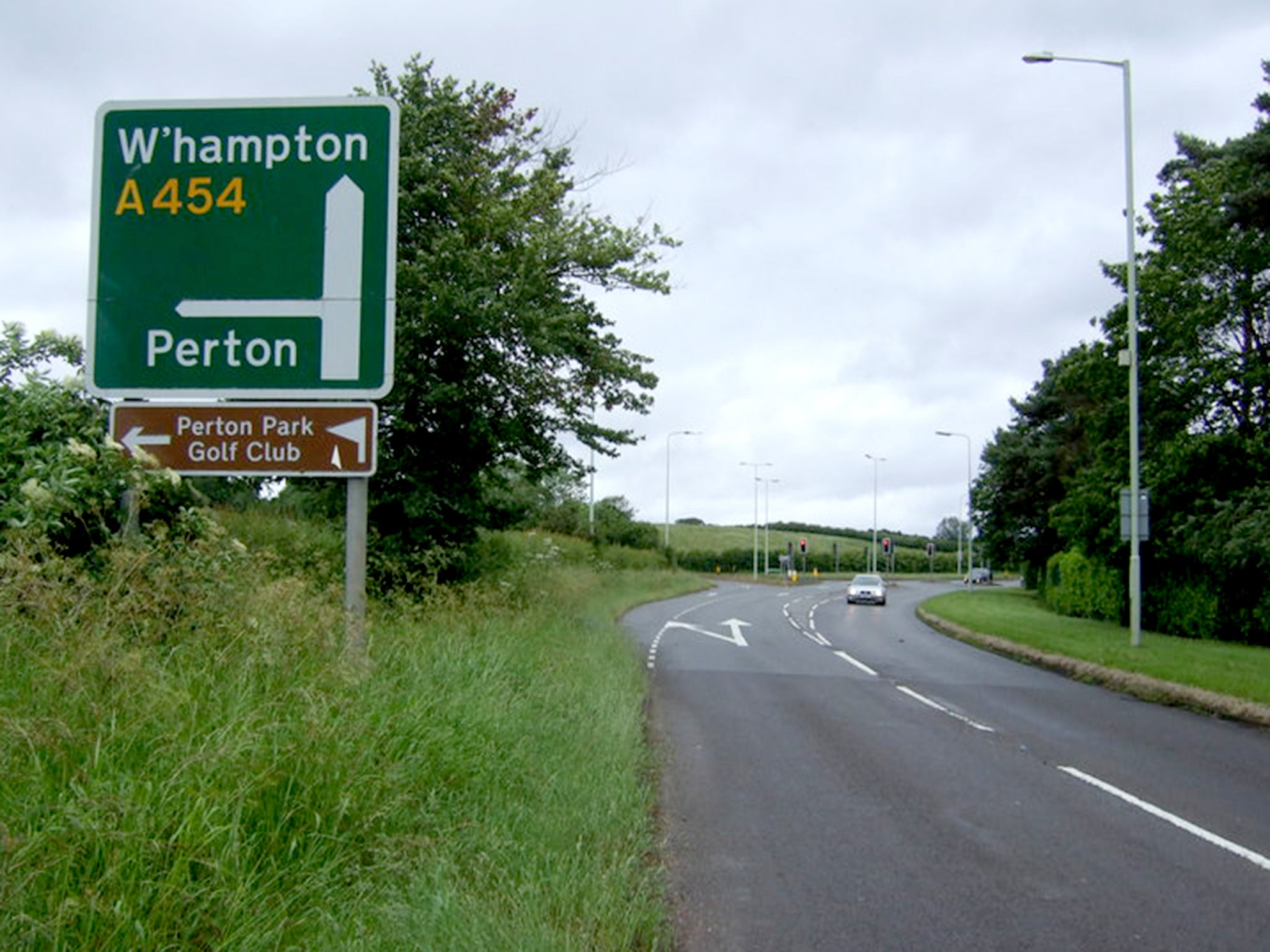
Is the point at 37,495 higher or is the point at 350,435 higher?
the point at 350,435

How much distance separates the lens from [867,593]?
174ft

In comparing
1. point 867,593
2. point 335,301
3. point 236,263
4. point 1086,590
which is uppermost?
point 236,263

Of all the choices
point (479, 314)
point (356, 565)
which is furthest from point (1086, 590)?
point (356, 565)

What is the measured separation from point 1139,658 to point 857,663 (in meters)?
5.09

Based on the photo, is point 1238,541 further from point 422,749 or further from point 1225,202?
point 422,749

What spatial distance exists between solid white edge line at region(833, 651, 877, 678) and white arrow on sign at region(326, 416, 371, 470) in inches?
570

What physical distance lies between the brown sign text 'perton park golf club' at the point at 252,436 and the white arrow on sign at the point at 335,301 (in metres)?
0.36

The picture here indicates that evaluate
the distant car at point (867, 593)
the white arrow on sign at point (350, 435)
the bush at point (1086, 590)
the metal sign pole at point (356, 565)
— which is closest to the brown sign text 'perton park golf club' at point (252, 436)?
the white arrow on sign at point (350, 435)

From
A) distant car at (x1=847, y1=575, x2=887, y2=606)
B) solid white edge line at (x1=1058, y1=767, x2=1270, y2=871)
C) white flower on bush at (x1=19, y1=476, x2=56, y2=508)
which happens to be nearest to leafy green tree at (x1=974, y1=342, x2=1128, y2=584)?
distant car at (x1=847, y1=575, x2=887, y2=606)

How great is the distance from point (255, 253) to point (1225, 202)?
25352 millimetres

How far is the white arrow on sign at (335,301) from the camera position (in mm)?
6332

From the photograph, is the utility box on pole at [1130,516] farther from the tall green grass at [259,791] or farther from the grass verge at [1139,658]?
the tall green grass at [259,791]

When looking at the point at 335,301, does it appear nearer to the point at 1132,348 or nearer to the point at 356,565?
the point at 356,565

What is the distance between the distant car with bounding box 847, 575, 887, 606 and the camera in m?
53.0
